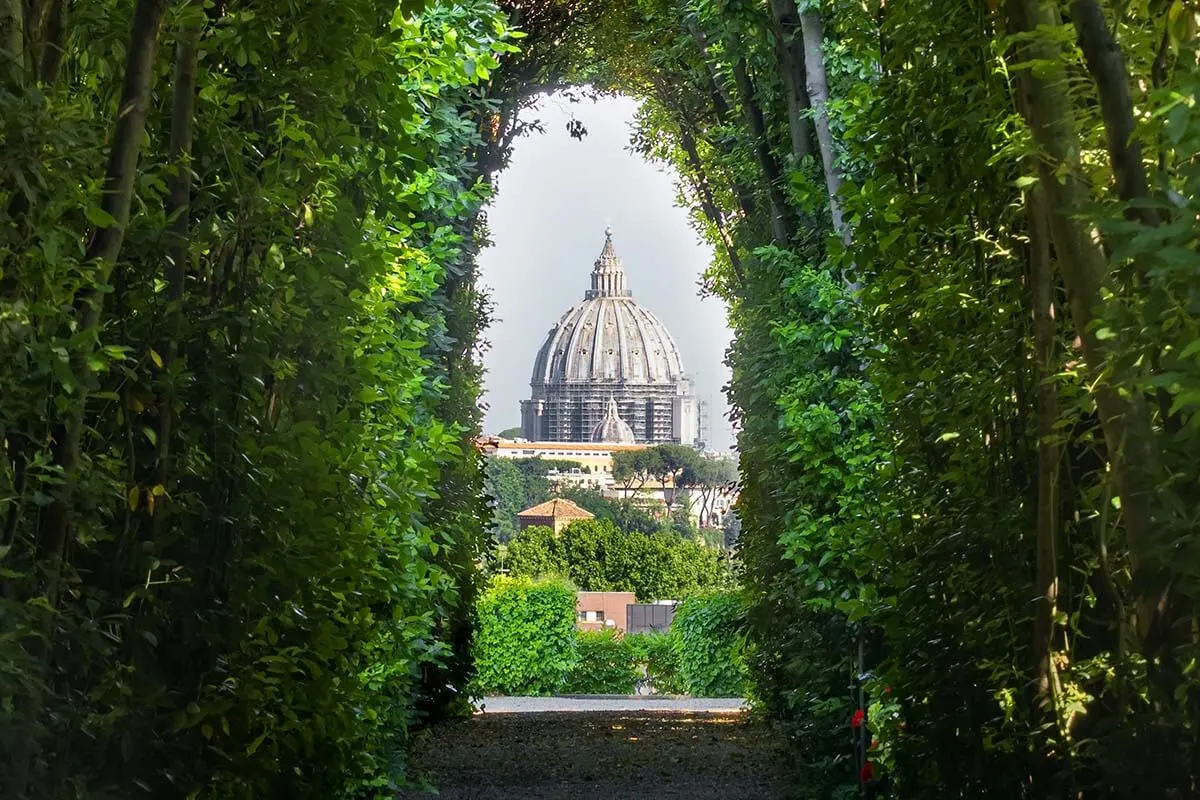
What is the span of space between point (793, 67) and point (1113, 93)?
713 cm

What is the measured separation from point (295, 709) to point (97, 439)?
1215mm

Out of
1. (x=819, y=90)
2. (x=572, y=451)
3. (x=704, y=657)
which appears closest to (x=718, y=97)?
(x=819, y=90)

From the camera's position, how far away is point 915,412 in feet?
17.1

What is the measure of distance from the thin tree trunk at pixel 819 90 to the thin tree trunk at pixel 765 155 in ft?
6.24

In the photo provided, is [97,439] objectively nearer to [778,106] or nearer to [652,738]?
[778,106]

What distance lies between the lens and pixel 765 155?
11.6 meters

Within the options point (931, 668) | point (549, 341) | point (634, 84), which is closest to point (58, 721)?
point (931, 668)

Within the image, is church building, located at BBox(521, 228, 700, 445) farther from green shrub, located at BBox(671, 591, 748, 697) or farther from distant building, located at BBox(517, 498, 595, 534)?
green shrub, located at BBox(671, 591, 748, 697)

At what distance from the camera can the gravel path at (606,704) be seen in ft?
65.4

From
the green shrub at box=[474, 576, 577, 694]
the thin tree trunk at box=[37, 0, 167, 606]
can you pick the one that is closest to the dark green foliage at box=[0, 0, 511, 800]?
the thin tree trunk at box=[37, 0, 167, 606]

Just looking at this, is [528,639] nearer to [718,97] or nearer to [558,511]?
[718,97]

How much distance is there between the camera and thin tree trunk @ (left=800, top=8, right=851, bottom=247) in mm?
9055

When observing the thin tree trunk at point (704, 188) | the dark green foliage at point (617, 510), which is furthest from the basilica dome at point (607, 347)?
the thin tree trunk at point (704, 188)

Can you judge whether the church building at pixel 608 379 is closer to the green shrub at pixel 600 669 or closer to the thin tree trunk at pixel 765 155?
the green shrub at pixel 600 669
